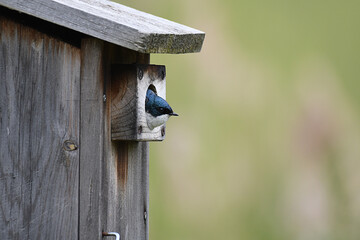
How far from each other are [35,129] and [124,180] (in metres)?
0.33

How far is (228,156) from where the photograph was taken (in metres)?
4.30

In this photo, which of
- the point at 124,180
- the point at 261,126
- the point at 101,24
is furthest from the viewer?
the point at 261,126

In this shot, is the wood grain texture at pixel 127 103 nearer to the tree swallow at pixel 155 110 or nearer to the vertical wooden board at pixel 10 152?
the tree swallow at pixel 155 110

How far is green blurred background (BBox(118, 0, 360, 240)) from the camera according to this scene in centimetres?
417

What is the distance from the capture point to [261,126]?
443 cm

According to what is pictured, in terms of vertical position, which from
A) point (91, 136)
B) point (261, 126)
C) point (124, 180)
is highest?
→ point (261, 126)

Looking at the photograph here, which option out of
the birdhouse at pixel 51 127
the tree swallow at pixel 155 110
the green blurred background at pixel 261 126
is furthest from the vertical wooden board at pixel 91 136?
the green blurred background at pixel 261 126

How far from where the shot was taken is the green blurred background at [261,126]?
13.7ft

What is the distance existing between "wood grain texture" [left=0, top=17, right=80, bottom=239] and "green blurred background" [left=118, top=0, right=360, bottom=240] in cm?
198

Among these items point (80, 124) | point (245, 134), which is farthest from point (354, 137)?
point (80, 124)

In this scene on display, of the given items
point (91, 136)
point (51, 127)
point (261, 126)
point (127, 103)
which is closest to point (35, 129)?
point (51, 127)

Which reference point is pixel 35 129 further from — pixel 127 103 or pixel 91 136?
pixel 127 103

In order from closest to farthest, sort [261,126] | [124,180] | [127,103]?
[127,103] → [124,180] → [261,126]

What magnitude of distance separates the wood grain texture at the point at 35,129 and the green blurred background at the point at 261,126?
6.50 feet
